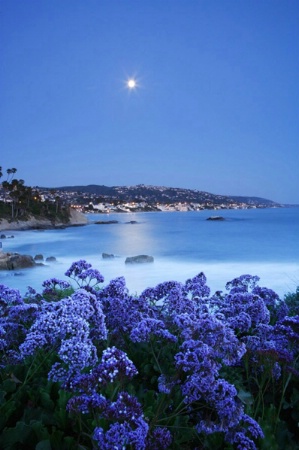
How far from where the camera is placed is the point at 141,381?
15.0 ft

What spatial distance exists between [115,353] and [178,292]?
2746 mm

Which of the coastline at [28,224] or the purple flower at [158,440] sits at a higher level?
the purple flower at [158,440]

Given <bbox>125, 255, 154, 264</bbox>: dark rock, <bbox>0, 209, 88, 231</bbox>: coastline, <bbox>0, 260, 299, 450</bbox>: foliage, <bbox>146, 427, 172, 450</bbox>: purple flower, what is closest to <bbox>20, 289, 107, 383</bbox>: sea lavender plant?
<bbox>0, 260, 299, 450</bbox>: foliage

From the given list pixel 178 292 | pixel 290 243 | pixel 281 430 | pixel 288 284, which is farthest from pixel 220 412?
pixel 290 243

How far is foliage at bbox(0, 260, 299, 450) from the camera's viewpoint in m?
2.78

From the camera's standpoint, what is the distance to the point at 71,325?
364 centimetres

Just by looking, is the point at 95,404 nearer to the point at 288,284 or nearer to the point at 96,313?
the point at 96,313

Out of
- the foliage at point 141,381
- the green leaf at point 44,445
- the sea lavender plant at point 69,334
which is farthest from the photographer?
the sea lavender plant at point 69,334

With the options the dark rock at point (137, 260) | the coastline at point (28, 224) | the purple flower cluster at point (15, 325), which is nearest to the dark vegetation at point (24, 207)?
the coastline at point (28, 224)

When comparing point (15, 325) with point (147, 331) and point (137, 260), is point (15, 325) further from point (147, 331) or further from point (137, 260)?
point (137, 260)

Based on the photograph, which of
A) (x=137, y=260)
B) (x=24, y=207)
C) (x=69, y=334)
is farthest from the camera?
(x=24, y=207)

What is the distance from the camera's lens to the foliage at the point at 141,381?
2.78 meters

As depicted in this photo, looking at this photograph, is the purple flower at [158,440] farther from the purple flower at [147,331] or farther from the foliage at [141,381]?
the purple flower at [147,331]

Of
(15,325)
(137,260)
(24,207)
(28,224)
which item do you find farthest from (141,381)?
(24,207)
